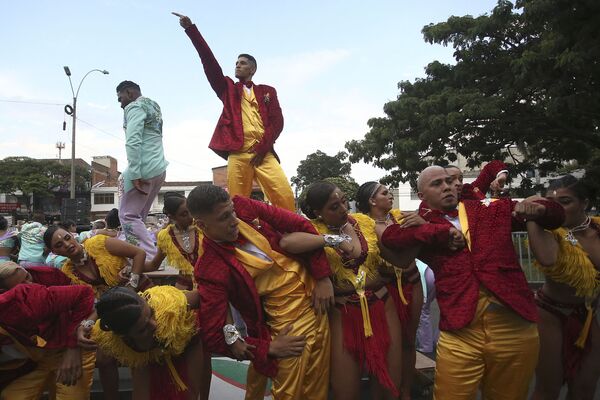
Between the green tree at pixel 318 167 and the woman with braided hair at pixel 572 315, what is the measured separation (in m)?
38.6

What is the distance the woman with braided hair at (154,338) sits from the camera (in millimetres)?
2225

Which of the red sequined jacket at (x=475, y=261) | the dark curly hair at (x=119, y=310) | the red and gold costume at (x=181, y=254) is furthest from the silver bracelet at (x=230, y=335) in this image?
the red and gold costume at (x=181, y=254)

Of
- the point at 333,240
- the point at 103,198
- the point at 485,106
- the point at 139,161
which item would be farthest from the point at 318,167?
the point at 333,240

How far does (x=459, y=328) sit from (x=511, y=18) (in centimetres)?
1188

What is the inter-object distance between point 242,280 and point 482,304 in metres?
1.27

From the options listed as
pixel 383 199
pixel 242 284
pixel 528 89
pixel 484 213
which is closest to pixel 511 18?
pixel 528 89

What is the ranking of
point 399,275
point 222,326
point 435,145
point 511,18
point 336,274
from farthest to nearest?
point 435,145
point 511,18
point 399,275
point 336,274
point 222,326

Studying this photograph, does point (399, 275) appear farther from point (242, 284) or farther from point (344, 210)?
point (242, 284)

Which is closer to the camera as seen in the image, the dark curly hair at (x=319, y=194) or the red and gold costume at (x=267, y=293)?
the red and gold costume at (x=267, y=293)

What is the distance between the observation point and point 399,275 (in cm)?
354

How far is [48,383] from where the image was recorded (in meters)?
2.89

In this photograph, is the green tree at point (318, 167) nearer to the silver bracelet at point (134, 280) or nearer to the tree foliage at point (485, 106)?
the tree foliage at point (485, 106)

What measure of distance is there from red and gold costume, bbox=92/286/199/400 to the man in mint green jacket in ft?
7.50

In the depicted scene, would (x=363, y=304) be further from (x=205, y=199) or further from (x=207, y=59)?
(x=207, y=59)
